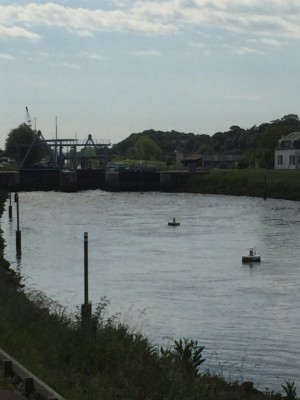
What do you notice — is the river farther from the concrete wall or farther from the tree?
the tree

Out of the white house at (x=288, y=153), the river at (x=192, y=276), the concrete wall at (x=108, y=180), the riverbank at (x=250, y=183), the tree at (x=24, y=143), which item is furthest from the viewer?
the tree at (x=24, y=143)

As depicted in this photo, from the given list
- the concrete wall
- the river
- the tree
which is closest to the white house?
the concrete wall

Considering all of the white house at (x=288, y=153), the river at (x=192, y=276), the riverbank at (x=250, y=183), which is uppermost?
the white house at (x=288, y=153)

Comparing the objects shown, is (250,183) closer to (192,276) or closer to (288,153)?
(288,153)

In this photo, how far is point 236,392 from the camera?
17.0 m

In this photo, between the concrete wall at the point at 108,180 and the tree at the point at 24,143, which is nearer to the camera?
the concrete wall at the point at 108,180

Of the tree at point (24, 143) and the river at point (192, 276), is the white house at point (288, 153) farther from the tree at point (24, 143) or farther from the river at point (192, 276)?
the river at point (192, 276)

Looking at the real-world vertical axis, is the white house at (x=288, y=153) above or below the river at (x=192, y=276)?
above

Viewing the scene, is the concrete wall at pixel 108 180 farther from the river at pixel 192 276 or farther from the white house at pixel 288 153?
the river at pixel 192 276

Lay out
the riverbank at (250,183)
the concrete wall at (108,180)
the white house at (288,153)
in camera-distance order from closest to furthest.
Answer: the riverbank at (250,183) → the white house at (288,153) → the concrete wall at (108,180)

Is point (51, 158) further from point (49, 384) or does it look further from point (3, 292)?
point (49, 384)

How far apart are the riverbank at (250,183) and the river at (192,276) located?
33.1 metres

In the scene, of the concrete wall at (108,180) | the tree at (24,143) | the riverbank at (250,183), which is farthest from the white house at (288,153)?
the tree at (24,143)

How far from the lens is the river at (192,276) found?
25375 millimetres
